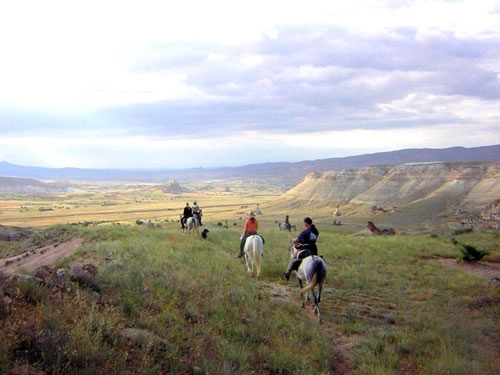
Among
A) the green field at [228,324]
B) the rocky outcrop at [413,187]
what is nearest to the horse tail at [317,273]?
the green field at [228,324]

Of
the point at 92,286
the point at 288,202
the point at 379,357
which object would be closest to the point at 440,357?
the point at 379,357

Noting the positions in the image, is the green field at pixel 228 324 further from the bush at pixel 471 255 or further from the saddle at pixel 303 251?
the bush at pixel 471 255

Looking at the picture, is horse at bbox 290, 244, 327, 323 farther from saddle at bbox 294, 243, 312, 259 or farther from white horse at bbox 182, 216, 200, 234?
white horse at bbox 182, 216, 200, 234

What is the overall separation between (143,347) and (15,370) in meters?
1.62

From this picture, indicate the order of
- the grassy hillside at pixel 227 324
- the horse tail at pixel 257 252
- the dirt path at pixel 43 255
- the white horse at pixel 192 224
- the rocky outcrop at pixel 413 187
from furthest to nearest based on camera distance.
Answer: the rocky outcrop at pixel 413 187
the white horse at pixel 192 224
the dirt path at pixel 43 255
the horse tail at pixel 257 252
the grassy hillside at pixel 227 324

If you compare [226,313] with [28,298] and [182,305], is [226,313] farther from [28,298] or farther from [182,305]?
[28,298]

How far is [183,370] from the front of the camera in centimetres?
550

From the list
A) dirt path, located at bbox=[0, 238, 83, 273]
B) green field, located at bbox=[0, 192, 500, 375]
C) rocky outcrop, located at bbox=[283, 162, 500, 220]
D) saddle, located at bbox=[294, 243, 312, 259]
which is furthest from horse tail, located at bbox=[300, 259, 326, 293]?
rocky outcrop, located at bbox=[283, 162, 500, 220]

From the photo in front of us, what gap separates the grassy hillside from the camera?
519cm

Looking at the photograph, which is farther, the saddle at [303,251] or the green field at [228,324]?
the saddle at [303,251]

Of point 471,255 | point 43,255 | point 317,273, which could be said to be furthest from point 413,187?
point 317,273

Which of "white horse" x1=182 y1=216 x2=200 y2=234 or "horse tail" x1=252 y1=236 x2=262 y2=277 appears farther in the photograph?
"white horse" x1=182 y1=216 x2=200 y2=234

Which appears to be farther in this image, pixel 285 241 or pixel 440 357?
pixel 285 241

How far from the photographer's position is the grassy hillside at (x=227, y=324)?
5188mm
